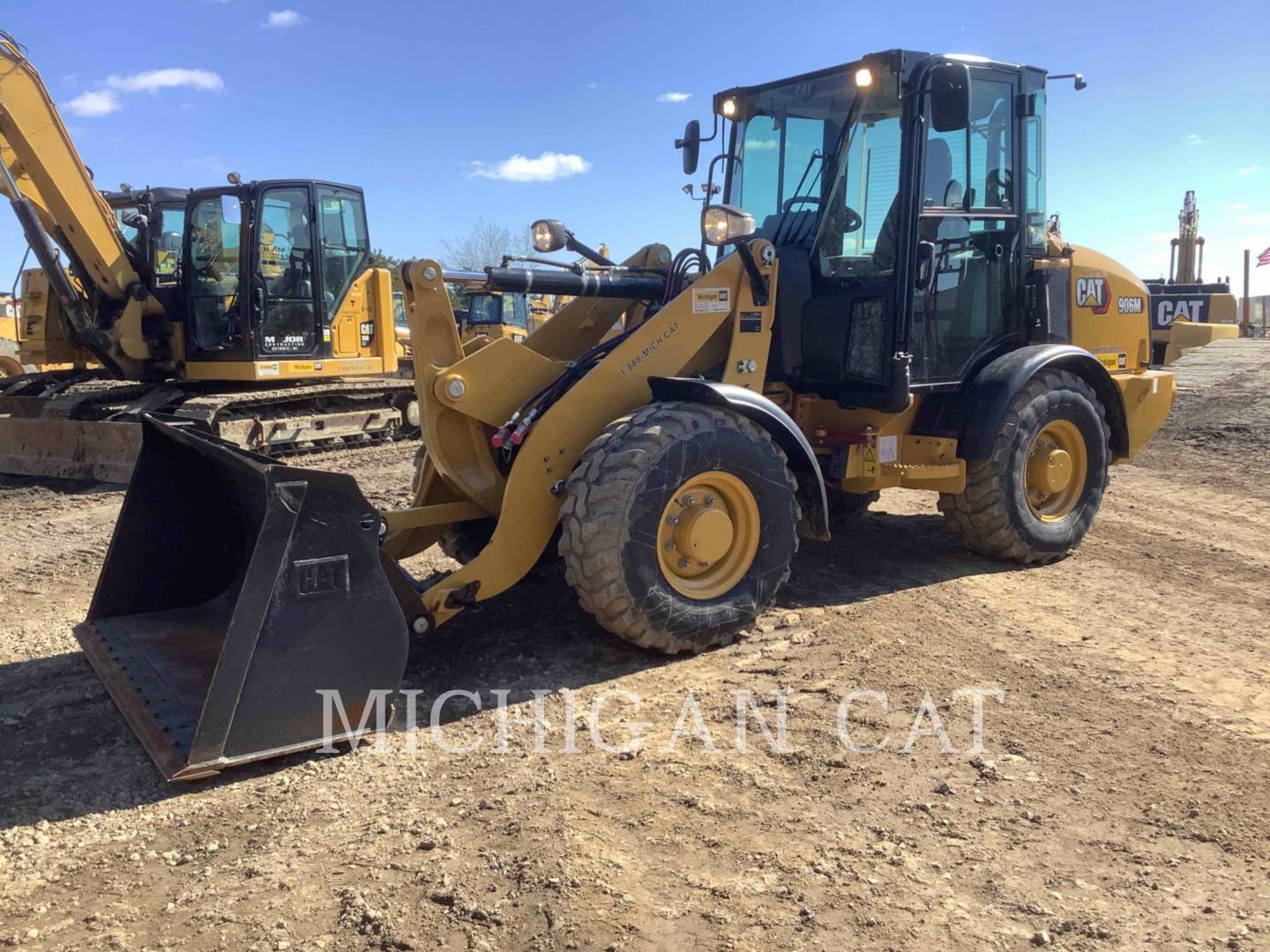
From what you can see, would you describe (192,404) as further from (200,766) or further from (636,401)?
(200,766)

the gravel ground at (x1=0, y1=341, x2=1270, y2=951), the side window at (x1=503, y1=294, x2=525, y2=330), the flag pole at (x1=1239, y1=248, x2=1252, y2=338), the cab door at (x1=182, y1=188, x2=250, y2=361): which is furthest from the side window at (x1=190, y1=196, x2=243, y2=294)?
the flag pole at (x1=1239, y1=248, x2=1252, y2=338)

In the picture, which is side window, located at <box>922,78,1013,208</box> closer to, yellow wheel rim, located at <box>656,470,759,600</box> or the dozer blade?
yellow wheel rim, located at <box>656,470,759,600</box>

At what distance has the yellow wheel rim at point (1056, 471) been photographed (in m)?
6.18

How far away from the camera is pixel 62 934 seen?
2.55 metres

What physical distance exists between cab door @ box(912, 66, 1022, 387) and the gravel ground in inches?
61.1

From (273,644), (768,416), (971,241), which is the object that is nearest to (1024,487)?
(971,241)

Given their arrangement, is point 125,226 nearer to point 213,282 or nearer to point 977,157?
point 213,282

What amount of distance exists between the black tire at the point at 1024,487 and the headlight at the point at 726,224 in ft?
7.02

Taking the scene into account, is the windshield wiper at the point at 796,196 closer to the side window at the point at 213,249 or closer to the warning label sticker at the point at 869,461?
the warning label sticker at the point at 869,461

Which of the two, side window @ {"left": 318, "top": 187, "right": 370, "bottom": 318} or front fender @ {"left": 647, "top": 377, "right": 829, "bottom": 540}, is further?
side window @ {"left": 318, "top": 187, "right": 370, "bottom": 318}

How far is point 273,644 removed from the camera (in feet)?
11.1

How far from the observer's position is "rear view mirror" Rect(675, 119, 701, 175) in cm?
632

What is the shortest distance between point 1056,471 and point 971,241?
1.52m

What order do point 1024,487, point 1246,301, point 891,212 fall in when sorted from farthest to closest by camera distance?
point 1246,301
point 1024,487
point 891,212
